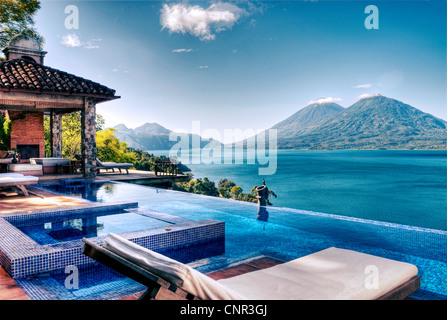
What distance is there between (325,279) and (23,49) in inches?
749

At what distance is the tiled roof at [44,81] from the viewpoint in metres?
10.9

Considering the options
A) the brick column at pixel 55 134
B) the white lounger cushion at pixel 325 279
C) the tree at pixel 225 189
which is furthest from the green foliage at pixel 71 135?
the tree at pixel 225 189

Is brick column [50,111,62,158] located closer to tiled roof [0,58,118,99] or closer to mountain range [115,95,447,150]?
tiled roof [0,58,118,99]

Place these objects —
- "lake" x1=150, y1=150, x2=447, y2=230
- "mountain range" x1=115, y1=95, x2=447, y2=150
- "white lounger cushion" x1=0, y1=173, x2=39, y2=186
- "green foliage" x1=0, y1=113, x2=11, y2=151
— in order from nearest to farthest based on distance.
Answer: "white lounger cushion" x1=0, y1=173, x2=39, y2=186, "green foliage" x1=0, y1=113, x2=11, y2=151, "lake" x1=150, y1=150, x2=447, y2=230, "mountain range" x1=115, y1=95, x2=447, y2=150

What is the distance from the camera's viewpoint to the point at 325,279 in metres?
2.26

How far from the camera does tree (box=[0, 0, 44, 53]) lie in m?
21.7

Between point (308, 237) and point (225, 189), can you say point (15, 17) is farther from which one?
point (225, 189)

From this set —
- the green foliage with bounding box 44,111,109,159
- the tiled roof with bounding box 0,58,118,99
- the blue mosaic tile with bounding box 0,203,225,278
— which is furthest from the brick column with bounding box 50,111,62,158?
the blue mosaic tile with bounding box 0,203,225,278

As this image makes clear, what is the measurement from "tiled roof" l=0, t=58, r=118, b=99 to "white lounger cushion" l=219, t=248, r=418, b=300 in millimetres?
11425

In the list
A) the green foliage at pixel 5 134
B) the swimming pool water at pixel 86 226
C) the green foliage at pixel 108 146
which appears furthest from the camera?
the green foliage at pixel 108 146

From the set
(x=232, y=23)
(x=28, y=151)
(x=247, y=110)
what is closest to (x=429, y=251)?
(x=28, y=151)

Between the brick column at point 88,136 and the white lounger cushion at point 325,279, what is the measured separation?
38.0ft

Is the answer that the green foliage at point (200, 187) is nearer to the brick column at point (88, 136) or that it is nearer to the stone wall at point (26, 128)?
the stone wall at point (26, 128)

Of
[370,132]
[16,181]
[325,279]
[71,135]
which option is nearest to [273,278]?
[325,279]
